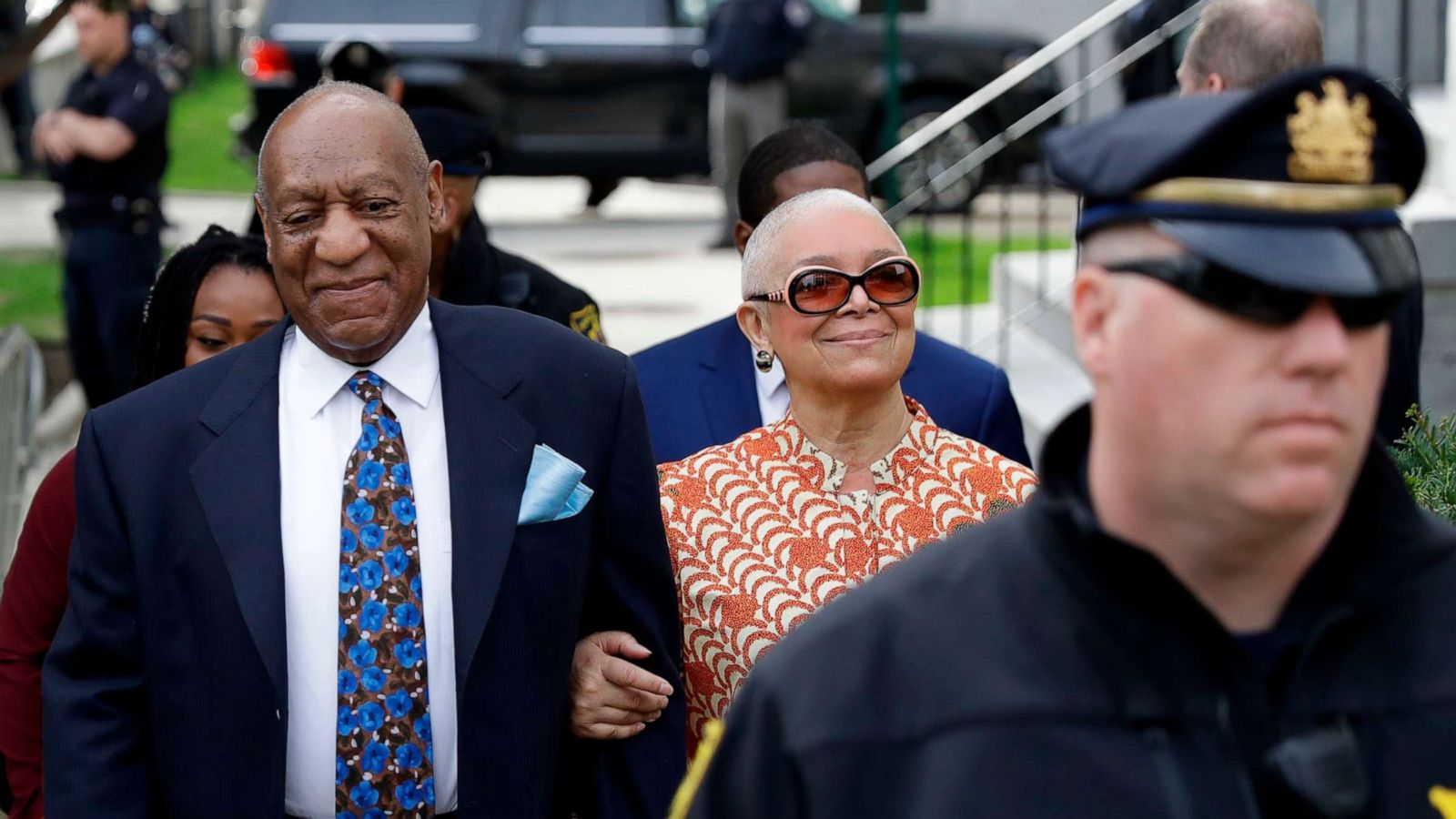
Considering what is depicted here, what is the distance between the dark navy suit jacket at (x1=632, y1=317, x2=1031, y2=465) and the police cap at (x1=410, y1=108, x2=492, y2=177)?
105 centimetres

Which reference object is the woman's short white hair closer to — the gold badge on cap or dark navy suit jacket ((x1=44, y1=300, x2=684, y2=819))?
dark navy suit jacket ((x1=44, y1=300, x2=684, y2=819))

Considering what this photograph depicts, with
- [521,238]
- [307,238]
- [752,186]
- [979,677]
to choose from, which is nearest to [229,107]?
[521,238]

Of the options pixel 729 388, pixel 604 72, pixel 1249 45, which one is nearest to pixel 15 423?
pixel 729 388

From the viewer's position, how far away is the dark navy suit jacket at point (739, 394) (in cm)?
439

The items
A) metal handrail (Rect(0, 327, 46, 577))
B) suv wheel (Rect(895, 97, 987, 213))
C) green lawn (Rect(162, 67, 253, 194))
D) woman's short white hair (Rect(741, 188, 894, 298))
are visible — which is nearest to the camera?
woman's short white hair (Rect(741, 188, 894, 298))

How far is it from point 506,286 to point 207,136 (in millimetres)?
19376

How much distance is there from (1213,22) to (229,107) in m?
23.6

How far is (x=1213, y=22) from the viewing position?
4.48 metres

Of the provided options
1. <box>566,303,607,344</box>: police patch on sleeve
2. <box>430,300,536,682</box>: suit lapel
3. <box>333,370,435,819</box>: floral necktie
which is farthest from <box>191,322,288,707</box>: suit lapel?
<box>566,303,607,344</box>: police patch on sleeve

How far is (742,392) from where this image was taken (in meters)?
4.51

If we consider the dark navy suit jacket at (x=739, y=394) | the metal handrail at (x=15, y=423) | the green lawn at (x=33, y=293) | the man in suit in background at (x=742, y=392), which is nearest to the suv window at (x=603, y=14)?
the green lawn at (x=33, y=293)

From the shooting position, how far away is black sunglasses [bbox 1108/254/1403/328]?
1.79 m

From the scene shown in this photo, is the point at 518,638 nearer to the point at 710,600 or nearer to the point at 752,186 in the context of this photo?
the point at 710,600

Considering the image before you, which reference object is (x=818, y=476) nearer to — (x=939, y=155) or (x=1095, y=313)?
(x=1095, y=313)
